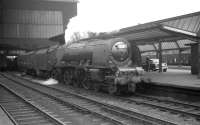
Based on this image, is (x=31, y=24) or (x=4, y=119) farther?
(x=31, y=24)

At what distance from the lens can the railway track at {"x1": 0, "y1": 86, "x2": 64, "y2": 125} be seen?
798 centimetres

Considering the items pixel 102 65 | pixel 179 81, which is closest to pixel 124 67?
pixel 102 65

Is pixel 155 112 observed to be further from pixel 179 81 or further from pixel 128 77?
pixel 179 81

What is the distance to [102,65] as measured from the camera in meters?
13.1

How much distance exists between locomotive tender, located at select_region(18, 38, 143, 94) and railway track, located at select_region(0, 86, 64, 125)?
3908 mm

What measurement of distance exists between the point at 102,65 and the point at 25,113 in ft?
16.3

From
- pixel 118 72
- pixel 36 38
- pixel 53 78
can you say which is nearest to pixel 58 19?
pixel 36 38

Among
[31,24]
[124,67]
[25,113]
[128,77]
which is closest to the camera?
[25,113]

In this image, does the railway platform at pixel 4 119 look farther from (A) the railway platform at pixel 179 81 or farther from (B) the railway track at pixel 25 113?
(A) the railway platform at pixel 179 81

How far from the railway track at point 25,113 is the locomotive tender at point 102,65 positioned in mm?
3908

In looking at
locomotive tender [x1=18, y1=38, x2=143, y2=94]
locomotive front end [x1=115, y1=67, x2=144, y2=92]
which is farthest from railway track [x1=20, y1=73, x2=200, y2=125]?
locomotive tender [x1=18, y1=38, x2=143, y2=94]

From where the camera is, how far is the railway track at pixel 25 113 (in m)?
7.98

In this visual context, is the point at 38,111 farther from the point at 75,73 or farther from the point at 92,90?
the point at 75,73

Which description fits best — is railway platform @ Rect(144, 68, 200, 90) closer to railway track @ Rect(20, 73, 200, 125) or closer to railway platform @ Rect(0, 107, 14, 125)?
railway track @ Rect(20, 73, 200, 125)
